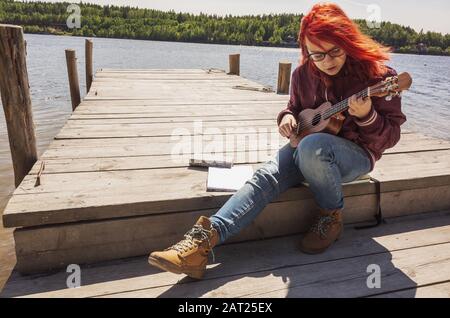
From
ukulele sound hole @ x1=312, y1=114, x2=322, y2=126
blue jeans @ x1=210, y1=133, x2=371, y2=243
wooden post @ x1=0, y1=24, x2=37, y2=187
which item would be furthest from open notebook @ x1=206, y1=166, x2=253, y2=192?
wooden post @ x1=0, y1=24, x2=37, y2=187

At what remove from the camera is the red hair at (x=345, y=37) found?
2.24m

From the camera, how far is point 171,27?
89.1 meters

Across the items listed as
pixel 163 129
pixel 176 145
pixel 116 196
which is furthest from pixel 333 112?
pixel 163 129

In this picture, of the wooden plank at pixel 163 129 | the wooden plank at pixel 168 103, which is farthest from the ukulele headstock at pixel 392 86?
the wooden plank at pixel 168 103

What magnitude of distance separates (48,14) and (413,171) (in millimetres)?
94341

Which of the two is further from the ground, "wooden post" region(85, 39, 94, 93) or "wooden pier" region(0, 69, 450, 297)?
"wooden post" region(85, 39, 94, 93)

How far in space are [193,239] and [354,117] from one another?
127 cm

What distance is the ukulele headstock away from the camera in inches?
83.1

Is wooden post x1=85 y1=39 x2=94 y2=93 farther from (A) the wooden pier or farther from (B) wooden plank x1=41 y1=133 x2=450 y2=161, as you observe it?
(B) wooden plank x1=41 y1=133 x2=450 y2=161

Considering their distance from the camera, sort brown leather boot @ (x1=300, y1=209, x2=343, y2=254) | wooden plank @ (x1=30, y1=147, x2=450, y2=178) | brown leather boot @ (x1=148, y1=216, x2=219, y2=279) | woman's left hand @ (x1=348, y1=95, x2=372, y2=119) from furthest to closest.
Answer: wooden plank @ (x1=30, y1=147, x2=450, y2=178) → brown leather boot @ (x1=300, y1=209, x2=343, y2=254) → woman's left hand @ (x1=348, y1=95, x2=372, y2=119) → brown leather boot @ (x1=148, y1=216, x2=219, y2=279)

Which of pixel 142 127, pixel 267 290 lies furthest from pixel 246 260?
pixel 142 127

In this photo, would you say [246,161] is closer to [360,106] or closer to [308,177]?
[308,177]

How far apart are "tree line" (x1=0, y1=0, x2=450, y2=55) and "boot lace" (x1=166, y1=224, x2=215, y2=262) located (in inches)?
3112
